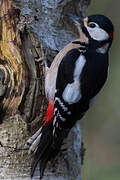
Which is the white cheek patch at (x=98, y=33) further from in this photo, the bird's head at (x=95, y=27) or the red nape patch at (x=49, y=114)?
the red nape patch at (x=49, y=114)

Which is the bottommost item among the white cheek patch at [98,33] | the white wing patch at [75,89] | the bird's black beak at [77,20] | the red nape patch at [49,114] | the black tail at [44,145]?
the black tail at [44,145]

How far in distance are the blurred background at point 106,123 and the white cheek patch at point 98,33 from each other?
2.27 m

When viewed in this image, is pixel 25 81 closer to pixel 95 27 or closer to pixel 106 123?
pixel 95 27

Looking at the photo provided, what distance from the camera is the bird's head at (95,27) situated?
329 cm

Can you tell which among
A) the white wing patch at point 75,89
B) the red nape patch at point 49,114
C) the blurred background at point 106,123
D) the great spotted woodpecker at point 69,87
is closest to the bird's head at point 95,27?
the great spotted woodpecker at point 69,87

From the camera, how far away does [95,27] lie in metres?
3.41

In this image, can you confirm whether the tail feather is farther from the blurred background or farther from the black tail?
the blurred background

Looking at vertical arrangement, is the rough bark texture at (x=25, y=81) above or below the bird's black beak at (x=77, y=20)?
below

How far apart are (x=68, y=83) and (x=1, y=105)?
53cm

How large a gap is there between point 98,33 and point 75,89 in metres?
0.69

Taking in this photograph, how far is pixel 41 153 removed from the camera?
9.21 ft

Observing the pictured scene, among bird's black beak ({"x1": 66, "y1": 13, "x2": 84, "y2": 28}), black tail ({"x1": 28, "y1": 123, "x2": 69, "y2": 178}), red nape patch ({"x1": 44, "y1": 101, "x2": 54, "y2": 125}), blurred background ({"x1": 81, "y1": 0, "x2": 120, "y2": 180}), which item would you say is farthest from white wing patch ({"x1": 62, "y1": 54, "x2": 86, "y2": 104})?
blurred background ({"x1": 81, "y1": 0, "x2": 120, "y2": 180})

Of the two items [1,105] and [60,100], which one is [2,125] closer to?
[1,105]

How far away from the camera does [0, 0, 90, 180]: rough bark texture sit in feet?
9.33
